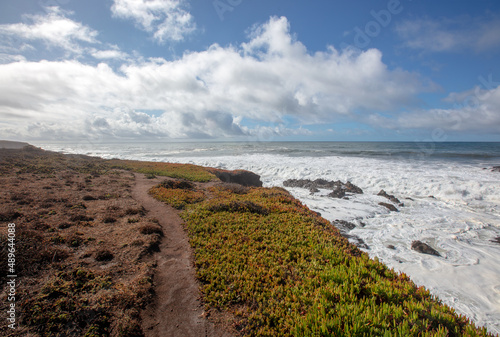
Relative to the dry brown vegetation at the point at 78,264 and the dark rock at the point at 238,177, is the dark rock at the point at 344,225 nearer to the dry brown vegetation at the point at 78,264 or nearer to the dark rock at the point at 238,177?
the dry brown vegetation at the point at 78,264

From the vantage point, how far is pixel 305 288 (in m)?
5.03

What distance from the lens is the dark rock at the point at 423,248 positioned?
32.7ft

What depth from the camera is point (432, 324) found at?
3754 millimetres

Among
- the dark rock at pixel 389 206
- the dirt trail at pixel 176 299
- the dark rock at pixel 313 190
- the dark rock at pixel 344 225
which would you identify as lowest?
the dark rock at pixel 344 225

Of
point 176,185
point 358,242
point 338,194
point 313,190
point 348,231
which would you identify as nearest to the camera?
point 358,242

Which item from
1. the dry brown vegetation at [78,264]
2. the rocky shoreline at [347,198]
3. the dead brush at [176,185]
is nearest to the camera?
the dry brown vegetation at [78,264]

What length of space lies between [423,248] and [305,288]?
336 inches

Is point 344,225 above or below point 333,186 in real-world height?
below

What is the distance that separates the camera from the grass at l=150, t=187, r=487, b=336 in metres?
3.79

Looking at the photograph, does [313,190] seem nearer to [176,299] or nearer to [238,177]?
[238,177]

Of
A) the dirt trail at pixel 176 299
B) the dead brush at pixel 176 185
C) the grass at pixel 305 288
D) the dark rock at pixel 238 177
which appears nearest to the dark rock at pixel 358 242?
the grass at pixel 305 288

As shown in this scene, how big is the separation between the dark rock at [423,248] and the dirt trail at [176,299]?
33.7 ft

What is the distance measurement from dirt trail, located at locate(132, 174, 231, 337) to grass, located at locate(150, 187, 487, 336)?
294 millimetres

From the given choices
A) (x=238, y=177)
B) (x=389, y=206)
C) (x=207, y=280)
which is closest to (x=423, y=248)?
(x=389, y=206)
